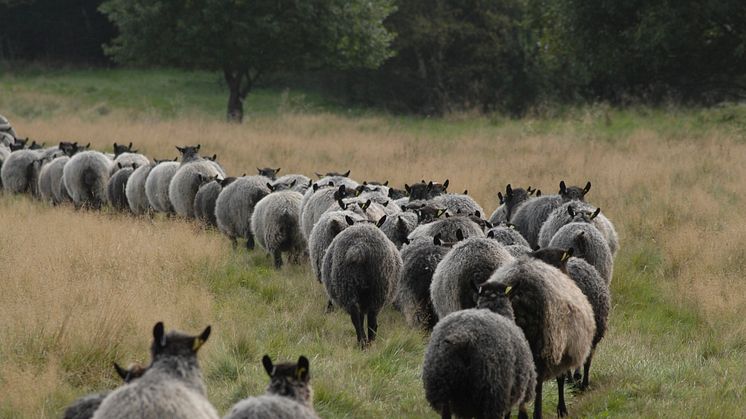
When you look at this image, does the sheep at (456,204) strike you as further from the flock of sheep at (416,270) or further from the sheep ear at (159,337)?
the sheep ear at (159,337)

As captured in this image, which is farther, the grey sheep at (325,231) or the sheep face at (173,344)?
the grey sheep at (325,231)

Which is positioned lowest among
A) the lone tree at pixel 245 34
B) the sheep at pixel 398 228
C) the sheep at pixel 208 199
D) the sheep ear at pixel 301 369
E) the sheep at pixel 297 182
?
the sheep at pixel 208 199

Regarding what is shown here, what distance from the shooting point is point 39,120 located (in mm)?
30438

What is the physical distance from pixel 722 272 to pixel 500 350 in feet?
21.1

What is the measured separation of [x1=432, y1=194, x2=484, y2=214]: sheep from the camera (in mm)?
11508

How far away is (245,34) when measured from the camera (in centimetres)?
2975

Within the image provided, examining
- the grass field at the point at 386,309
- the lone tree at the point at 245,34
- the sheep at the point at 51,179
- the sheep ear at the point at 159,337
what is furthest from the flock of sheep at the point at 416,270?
the lone tree at the point at 245,34

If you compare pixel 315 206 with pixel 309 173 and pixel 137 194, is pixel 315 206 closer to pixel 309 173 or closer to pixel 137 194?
pixel 137 194

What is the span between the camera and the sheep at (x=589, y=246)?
353 inches

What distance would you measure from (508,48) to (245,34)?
13732mm

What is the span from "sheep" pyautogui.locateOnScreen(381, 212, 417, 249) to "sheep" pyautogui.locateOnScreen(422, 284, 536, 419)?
14.2 ft

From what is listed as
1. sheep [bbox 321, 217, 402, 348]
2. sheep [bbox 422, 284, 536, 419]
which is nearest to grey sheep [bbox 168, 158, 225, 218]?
sheep [bbox 321, 217, 402, 348]

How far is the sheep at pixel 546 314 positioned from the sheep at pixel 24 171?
47.1ft

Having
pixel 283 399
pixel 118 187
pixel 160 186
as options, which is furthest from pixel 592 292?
pixel 118 187
